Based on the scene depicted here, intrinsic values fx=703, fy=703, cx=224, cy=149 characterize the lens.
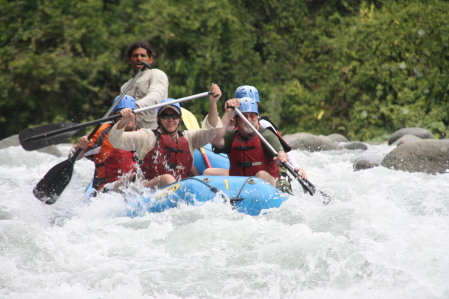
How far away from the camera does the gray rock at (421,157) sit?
7777 mm

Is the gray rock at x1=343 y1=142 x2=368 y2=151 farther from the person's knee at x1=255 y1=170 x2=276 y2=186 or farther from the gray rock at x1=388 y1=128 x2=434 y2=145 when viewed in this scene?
the person's knee at x1=255 y1=170 x2=276 y2=186

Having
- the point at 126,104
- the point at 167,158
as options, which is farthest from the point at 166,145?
the point at 126,104

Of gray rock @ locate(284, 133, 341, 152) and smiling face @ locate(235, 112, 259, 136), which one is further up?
smiling face @ locate(235, 112, 259, 136)

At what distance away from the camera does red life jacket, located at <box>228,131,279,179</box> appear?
6.35 metres

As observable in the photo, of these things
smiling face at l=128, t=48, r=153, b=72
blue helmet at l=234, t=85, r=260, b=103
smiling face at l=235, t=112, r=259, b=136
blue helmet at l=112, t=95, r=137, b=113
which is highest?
smiling face at l=128, t=48, r=153, b=72

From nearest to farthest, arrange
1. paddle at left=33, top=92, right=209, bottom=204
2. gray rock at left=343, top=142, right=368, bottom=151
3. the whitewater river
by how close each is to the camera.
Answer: the whitewater river < paddle at left=33, top=92, right=209, bottom=204 < gray rock at left=343, top=142, right=368, bottom=151

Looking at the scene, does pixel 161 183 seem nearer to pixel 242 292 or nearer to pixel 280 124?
pixel 242 292

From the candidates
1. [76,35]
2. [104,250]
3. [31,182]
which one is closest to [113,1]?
[76,35]

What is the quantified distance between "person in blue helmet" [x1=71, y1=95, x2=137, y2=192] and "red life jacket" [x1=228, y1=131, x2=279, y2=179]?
0.92 meters

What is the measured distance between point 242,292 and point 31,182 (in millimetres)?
4587

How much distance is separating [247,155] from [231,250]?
1627 millimetres

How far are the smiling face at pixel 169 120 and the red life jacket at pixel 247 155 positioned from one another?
24.0 inches

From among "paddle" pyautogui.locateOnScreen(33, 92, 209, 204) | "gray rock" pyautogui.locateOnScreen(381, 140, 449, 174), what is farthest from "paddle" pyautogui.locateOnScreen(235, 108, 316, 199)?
"gray rock" pyautogui.locateOnScreen(381, 140, 449, 174)

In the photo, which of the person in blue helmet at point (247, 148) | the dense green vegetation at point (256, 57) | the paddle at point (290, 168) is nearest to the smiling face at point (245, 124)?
the person in blue helmet at point (247, 148)
